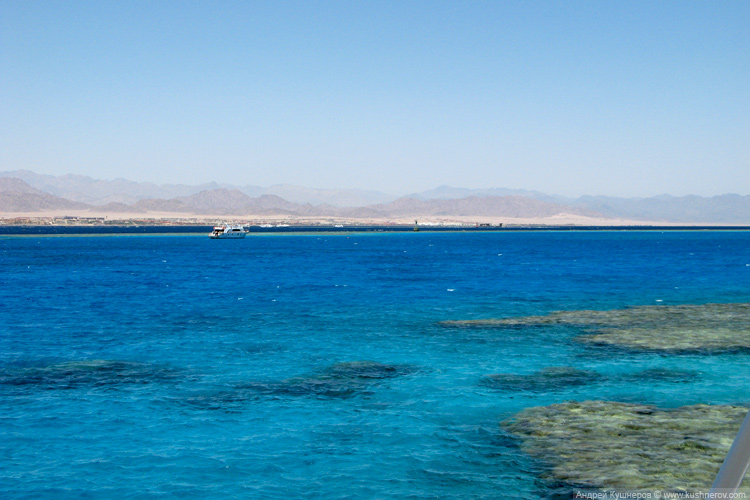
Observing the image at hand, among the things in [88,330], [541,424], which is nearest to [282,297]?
[88,330]

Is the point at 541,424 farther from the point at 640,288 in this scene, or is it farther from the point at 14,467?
the point at 640,288

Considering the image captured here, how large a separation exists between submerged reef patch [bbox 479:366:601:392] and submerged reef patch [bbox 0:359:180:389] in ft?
41.4

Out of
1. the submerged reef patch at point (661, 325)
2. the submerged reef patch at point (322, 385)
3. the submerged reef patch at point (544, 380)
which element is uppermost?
the submerged reef patch at point (661, 325)

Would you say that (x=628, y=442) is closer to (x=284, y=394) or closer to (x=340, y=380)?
(x=340, y=380)

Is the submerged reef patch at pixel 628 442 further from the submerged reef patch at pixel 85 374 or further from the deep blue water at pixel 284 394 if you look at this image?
the submerged reef patch at pixel 85 374

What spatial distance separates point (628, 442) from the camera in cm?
1661

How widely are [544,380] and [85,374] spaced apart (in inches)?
715

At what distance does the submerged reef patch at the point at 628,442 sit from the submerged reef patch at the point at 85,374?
1450 cm

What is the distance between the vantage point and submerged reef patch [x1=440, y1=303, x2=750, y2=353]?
30.4 meters

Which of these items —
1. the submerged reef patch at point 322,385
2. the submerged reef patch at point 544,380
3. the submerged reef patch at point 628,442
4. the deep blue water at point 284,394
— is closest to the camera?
the submerged reef patch at point 628,442

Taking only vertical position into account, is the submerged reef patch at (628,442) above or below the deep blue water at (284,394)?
above

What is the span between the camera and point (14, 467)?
16.3 m

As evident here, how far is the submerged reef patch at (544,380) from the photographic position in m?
23.0

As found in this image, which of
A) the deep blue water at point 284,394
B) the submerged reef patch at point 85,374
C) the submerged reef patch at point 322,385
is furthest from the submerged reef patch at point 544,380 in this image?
the submerged reef patch at point 85,374
